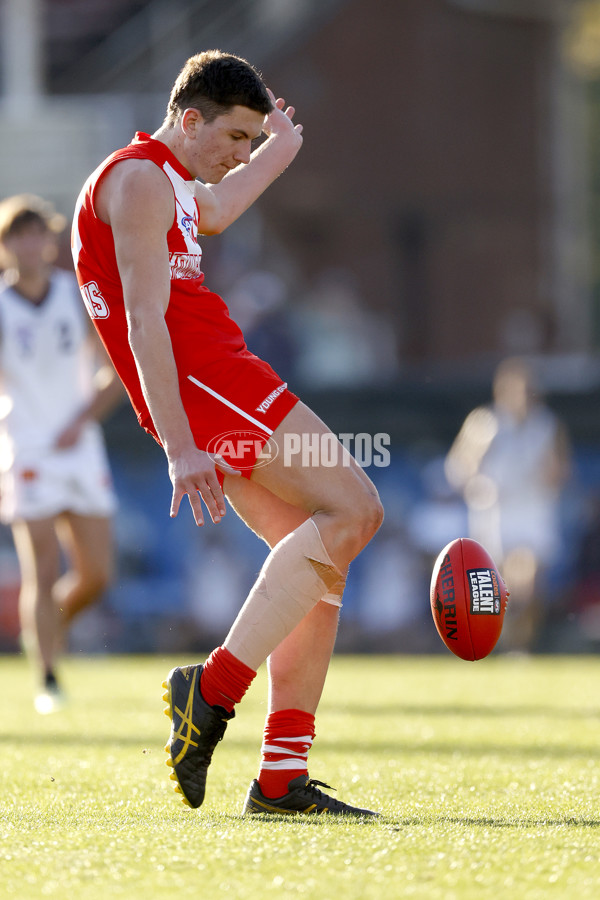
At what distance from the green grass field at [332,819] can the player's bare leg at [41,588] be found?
28 centimetres

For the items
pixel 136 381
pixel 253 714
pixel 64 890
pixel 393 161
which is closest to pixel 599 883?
pixel 64 890

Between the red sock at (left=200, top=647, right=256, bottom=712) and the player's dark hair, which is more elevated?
the player's dark hair

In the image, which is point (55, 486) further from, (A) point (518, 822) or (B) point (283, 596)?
(A) point (518, 822)

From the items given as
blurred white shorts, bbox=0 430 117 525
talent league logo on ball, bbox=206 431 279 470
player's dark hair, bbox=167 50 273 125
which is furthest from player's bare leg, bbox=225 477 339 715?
blurred white shorts, bbox=0 430 117 525

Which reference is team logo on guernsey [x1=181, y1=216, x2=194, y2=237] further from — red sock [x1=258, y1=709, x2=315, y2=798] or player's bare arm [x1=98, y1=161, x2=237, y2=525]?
red sock [x1=258, y1=709, x2=315, y2=798]

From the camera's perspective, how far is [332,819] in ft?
10.5

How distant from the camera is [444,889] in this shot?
2432 millimetres

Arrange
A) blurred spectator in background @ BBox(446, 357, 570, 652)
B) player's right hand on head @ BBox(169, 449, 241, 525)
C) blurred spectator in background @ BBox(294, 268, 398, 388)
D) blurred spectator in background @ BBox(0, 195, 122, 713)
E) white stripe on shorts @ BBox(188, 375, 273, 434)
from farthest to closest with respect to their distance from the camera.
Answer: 1. blurred spectator in background @ BBox(294, 268, 398, 388)
2. blurred spectator in background @ BBox(446, 357, 570, 652)
3. blurred spectator in background @ BBox(0, 195, 122, 713)
4. white stripe on shorts @ BBox(188, 375, 273, 434)
5. player's right hand on head @ BBox(169, 449, 241, 525)

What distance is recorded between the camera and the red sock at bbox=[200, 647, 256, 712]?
3260mm

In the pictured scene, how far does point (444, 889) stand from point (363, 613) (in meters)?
8.72

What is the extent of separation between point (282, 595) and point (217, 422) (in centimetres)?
46

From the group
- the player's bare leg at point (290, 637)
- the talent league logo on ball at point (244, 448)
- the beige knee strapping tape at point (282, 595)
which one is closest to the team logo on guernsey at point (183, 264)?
the talent league logo on ball at point (244, 448)

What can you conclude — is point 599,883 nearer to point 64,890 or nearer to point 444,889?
point 444,889

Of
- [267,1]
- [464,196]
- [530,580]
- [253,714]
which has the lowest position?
[253,714]
